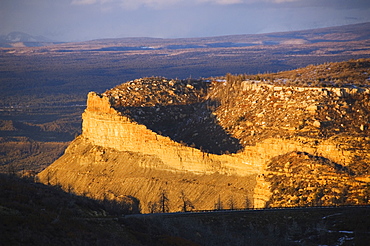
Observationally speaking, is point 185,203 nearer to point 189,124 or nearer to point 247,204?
point 247,204

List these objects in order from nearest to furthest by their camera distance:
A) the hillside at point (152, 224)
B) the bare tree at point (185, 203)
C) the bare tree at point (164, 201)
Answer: the hillside at point (152, 224)
the bare tree at point (185, 203)
the bare tree at point (164, 201)

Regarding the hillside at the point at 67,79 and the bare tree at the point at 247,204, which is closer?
the bare tree at the point at 247,204

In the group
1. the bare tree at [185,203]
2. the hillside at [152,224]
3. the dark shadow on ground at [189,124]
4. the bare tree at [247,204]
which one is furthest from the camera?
the dark shadow on ground at [189,124]

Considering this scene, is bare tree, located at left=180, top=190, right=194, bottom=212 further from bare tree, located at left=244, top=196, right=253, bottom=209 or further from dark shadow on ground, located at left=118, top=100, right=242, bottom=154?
dark shadow on ground, located at left=118, top=100, right=242, bottom=154

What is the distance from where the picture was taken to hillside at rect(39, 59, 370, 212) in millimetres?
33750

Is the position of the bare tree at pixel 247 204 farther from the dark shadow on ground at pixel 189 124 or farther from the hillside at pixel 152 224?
the dark shadow on ground at pixel 189 124

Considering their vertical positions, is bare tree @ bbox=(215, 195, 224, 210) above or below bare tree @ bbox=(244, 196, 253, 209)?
below

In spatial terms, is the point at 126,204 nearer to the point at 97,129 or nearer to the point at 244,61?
the point at 97,129

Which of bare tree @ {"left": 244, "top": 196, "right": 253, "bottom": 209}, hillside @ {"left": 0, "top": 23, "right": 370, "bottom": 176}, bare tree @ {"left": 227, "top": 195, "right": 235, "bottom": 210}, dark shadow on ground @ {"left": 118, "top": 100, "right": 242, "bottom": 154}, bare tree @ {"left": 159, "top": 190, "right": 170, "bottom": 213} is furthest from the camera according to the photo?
hillside @ {"left": 0, "top": 23, "right": 370, "bottom": 176}

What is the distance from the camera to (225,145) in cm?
4050

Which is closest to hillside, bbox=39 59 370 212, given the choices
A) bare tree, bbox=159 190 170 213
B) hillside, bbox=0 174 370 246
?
bare tree, bbox=159 190 170 213

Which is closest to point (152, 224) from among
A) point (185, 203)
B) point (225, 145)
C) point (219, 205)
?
point (219, 205)

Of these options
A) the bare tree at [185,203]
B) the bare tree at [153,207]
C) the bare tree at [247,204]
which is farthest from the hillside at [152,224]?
the bare tree at [185,203]

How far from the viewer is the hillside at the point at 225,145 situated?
3375cm
